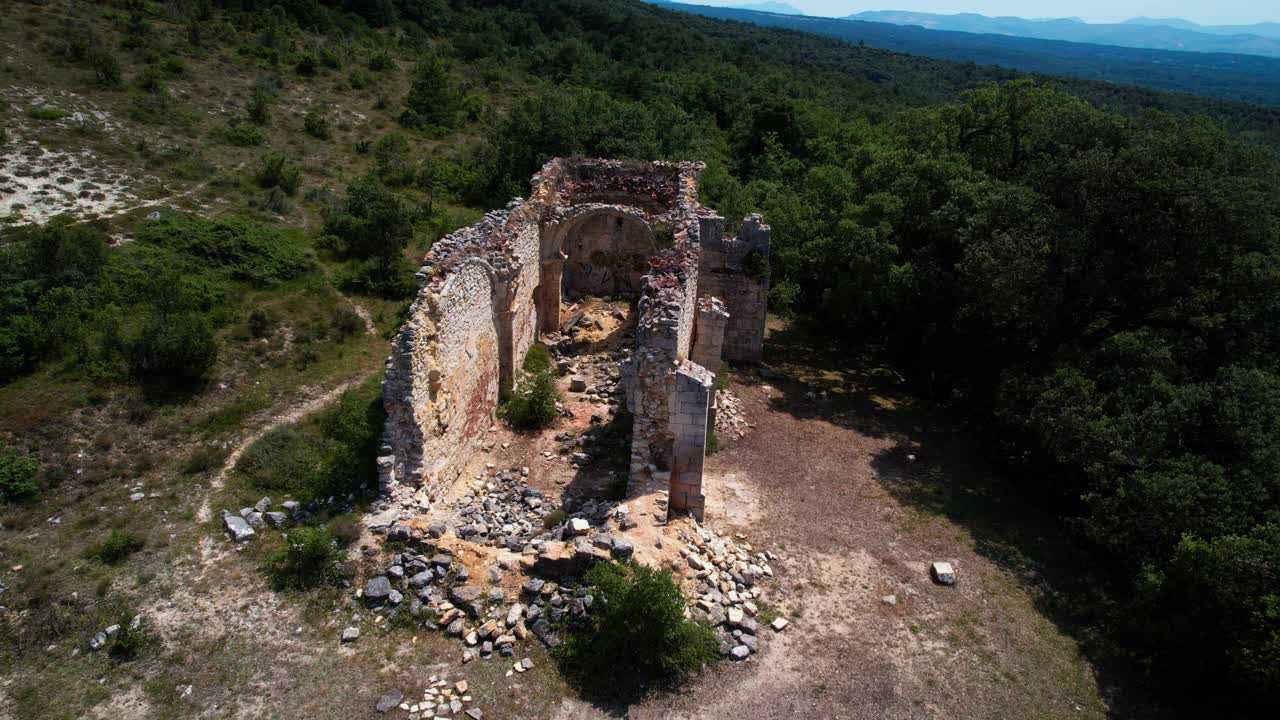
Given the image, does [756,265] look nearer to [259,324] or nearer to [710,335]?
[710,335]

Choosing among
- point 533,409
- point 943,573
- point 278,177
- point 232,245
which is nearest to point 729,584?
point 943,573

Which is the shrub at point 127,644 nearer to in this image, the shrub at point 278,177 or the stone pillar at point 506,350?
the stone pillar at point 506,350

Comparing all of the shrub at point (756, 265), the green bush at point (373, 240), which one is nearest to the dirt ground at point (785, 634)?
the shrub at point (756, 265)

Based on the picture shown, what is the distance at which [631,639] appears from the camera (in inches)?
403

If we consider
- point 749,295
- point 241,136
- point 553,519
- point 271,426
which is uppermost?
point 241,136

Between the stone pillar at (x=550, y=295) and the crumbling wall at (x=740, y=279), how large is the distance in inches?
155

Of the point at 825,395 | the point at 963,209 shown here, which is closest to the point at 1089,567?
the point at 825,395

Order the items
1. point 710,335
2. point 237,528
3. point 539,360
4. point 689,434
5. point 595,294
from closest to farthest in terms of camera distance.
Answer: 1. point 689,434
2. point 237,528
3. point 710,335
4. point 539,360
5. point 595,294

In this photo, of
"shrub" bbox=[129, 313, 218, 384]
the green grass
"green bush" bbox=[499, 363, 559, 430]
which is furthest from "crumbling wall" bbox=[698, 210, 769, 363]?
the green grass

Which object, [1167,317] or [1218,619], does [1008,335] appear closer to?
[1167,317]

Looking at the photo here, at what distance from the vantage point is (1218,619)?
10.7 m

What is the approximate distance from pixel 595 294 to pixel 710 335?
7586 millimetres

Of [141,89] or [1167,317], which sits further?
[141,89]

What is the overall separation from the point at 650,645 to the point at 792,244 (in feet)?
Result: 50.0
